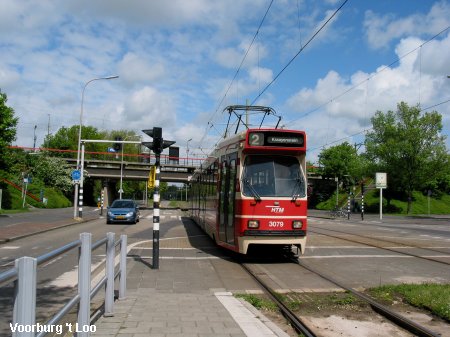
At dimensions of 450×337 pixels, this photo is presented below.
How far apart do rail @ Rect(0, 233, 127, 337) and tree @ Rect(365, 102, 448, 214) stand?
5506cm

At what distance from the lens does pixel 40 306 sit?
365 cm

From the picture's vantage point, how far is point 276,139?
40.8ft

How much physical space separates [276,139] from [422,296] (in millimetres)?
5670

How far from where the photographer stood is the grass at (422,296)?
7.06 metres

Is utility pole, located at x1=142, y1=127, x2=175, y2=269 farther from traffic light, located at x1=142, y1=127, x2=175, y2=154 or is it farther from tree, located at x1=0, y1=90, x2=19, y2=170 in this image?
tree, located at x1=0, y1=90, x2=19, y2=170

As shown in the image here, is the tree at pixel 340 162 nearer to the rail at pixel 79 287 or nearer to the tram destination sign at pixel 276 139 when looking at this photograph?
the tram destination sign at pixel 276 139

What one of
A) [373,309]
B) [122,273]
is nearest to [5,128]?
[122,273]

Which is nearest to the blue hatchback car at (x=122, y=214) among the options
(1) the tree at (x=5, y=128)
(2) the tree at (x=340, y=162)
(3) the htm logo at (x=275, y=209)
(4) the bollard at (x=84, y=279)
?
(1) the tree at (x=5, y=128)

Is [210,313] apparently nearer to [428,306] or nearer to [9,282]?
[428,306]

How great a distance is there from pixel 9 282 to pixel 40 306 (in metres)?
0.72

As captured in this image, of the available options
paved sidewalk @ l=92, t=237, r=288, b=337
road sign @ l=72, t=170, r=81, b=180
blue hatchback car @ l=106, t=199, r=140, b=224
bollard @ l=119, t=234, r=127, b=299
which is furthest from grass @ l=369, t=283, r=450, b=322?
road sign @ l=72, t=170, r=81, b=180

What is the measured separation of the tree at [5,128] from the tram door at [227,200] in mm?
26196

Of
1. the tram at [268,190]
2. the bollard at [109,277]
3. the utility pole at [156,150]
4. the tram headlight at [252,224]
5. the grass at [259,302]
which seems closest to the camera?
the bollard at [109,277]

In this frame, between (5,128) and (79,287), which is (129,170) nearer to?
(5,128)
